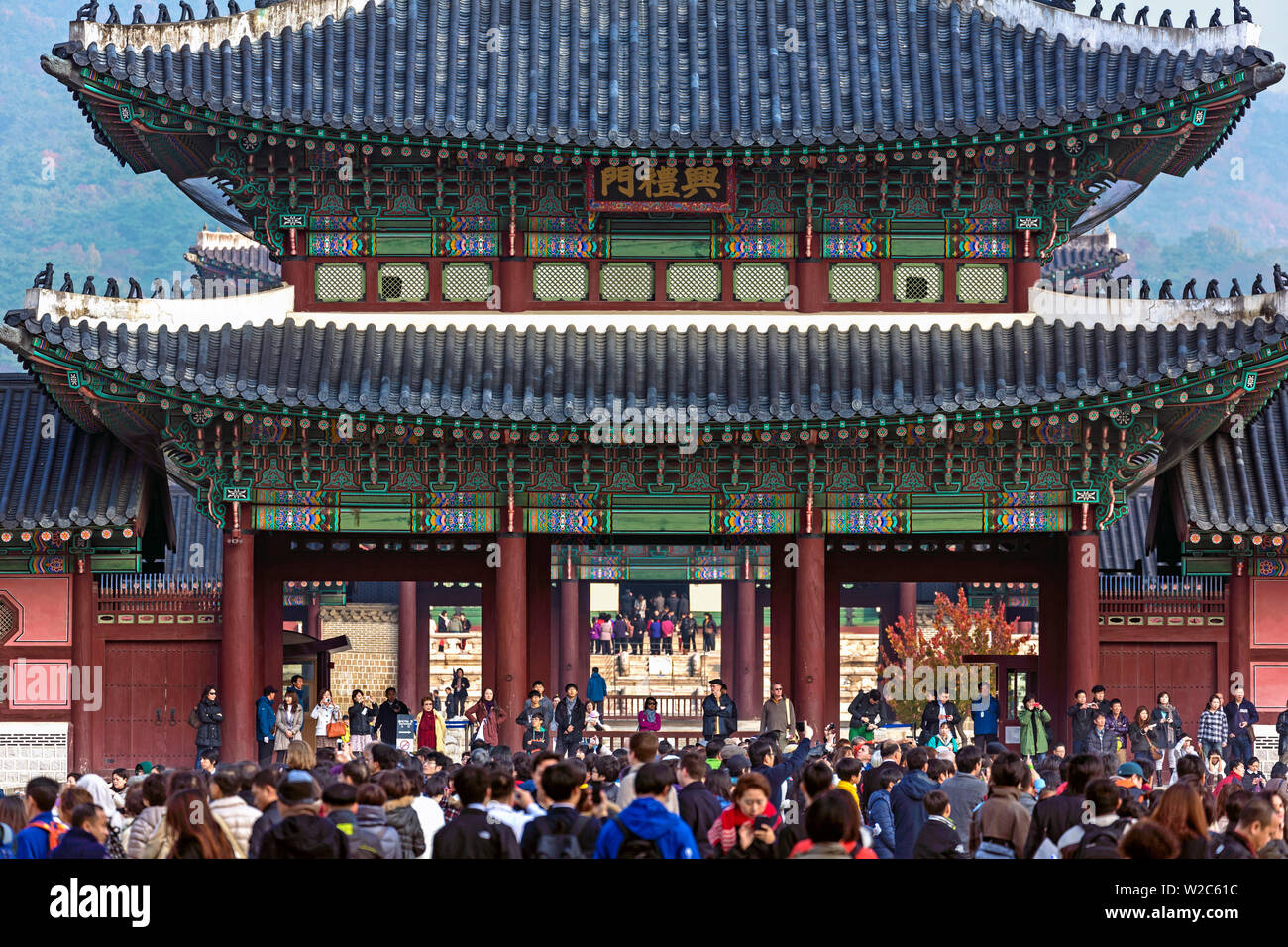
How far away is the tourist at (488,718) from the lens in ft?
74.7

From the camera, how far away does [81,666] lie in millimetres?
23578

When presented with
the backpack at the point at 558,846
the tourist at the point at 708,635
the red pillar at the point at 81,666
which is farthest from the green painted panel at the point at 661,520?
the tourist at the point at 708,635

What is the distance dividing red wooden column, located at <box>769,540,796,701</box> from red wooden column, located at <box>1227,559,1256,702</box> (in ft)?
20.2

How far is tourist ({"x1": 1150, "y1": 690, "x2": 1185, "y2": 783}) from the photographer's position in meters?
22.0

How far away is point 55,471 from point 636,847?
16.8 meters

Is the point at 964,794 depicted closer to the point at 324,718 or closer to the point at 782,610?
the point at 782,610

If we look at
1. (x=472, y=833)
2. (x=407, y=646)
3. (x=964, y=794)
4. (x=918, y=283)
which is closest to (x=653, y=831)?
(x=472, y=833)

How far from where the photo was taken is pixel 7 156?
12469cm

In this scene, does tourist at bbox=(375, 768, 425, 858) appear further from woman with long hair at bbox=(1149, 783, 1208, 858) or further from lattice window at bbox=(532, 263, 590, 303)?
lattice window at bbox=(532, 263, 590, 303)

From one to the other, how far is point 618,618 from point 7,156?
91.4m

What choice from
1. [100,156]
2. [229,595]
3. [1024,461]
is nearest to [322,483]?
[229,595]

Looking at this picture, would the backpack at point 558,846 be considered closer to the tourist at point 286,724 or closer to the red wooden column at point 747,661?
the tourist at point 286,724

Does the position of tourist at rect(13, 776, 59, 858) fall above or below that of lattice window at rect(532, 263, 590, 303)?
below

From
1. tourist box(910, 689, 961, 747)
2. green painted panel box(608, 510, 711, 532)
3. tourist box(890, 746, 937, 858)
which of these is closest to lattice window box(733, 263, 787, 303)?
green painted panel box(608, 510, 711, 532)
